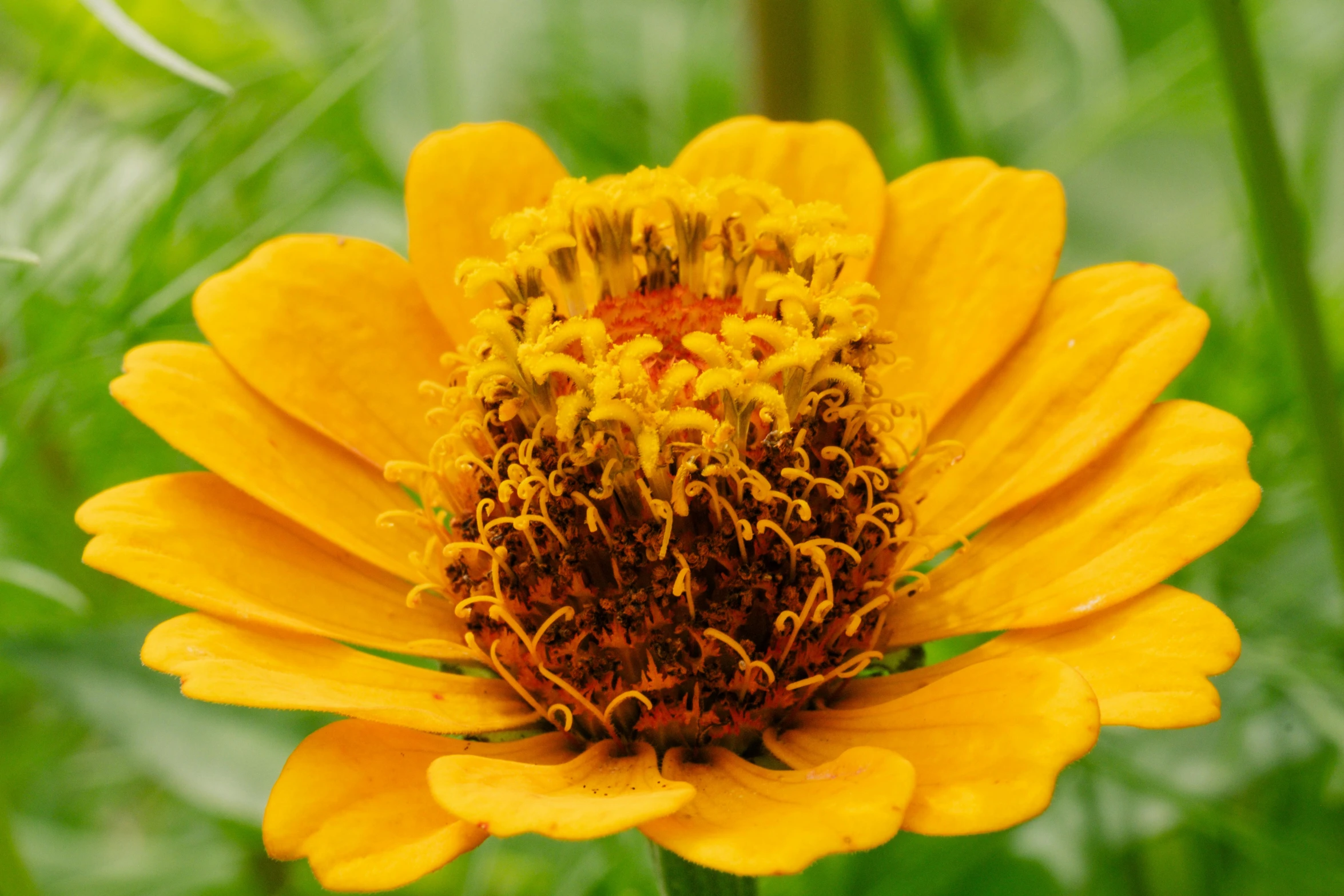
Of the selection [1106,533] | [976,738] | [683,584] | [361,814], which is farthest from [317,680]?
[1106,533]

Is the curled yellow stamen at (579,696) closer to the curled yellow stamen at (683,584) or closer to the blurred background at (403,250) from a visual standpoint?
the curled yellow stamen at (683,584)

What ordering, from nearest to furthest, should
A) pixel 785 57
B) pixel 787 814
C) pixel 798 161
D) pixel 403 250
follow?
1. pixel 787 814
2. pixel 798 161
3. pixel 785 57
4. pixel 403 250

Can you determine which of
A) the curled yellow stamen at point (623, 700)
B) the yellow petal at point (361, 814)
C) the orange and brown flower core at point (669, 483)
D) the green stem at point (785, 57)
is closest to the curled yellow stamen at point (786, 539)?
the orange and brown flower core at point (669, 483)

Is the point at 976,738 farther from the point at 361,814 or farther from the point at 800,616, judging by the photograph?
the point at 361,814

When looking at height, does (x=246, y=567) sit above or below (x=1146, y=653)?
above

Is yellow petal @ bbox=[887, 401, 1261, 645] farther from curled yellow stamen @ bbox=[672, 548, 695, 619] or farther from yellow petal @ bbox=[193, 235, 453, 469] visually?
yellow petal @ bbox=[193, 235, 453, 469]

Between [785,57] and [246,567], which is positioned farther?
[785,57]

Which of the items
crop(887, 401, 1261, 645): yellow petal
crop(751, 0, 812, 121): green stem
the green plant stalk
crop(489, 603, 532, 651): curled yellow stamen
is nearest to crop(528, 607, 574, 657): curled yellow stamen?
crop(489, 603, 532, 651): curled yellow stamen

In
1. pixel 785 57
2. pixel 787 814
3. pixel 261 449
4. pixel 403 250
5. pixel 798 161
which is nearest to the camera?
pixel 787 814
